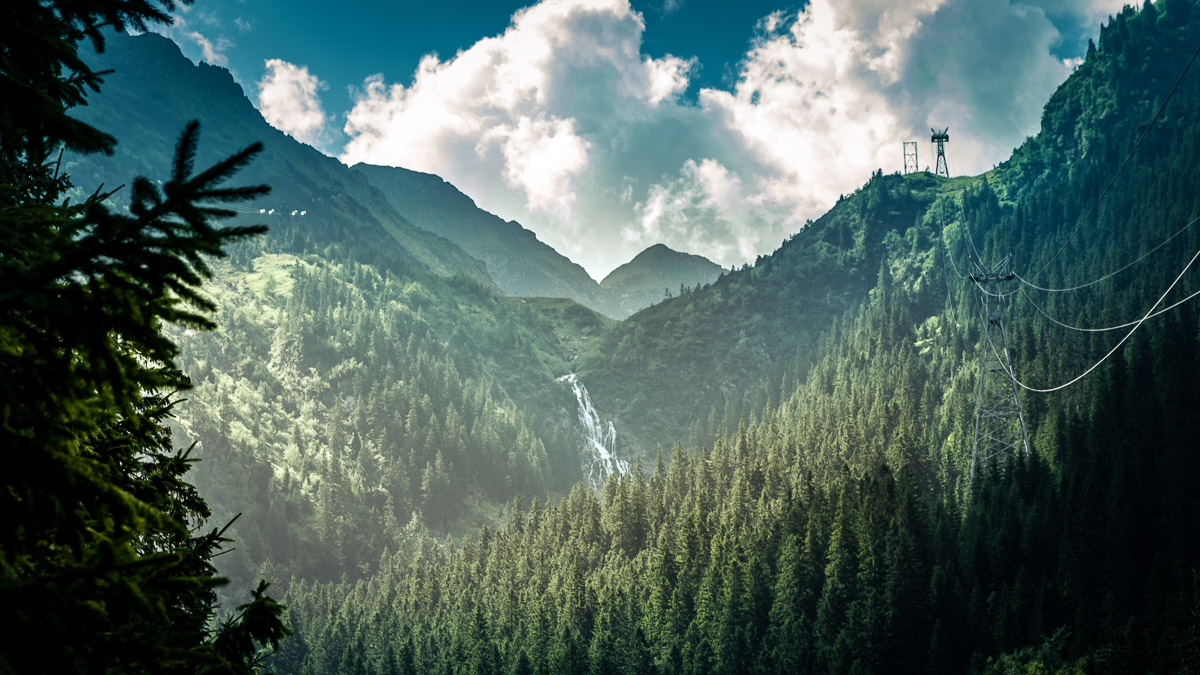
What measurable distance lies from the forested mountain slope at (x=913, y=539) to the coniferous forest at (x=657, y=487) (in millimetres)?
414

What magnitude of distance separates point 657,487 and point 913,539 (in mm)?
57473

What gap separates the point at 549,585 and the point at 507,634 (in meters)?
8.76

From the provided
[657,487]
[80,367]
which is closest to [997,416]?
[657,487]

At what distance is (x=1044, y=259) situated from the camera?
529ft

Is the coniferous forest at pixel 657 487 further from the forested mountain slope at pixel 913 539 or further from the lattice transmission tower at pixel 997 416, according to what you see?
the lattice transmission tower at pixel 997 416

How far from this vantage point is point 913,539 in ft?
238

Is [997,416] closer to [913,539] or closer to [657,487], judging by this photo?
[913,539]

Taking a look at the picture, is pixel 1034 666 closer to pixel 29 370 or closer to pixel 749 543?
pixel 749 543

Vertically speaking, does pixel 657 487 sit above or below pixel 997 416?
below

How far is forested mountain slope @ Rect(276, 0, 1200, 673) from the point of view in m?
62.2

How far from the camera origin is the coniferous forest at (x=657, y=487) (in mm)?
5234

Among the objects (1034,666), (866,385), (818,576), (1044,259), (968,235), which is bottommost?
(1034,666)

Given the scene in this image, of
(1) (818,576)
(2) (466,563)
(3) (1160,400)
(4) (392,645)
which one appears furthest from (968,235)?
(4) (392,645)

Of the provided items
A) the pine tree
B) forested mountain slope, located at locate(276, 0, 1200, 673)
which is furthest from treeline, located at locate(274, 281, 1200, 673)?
the pine tree
